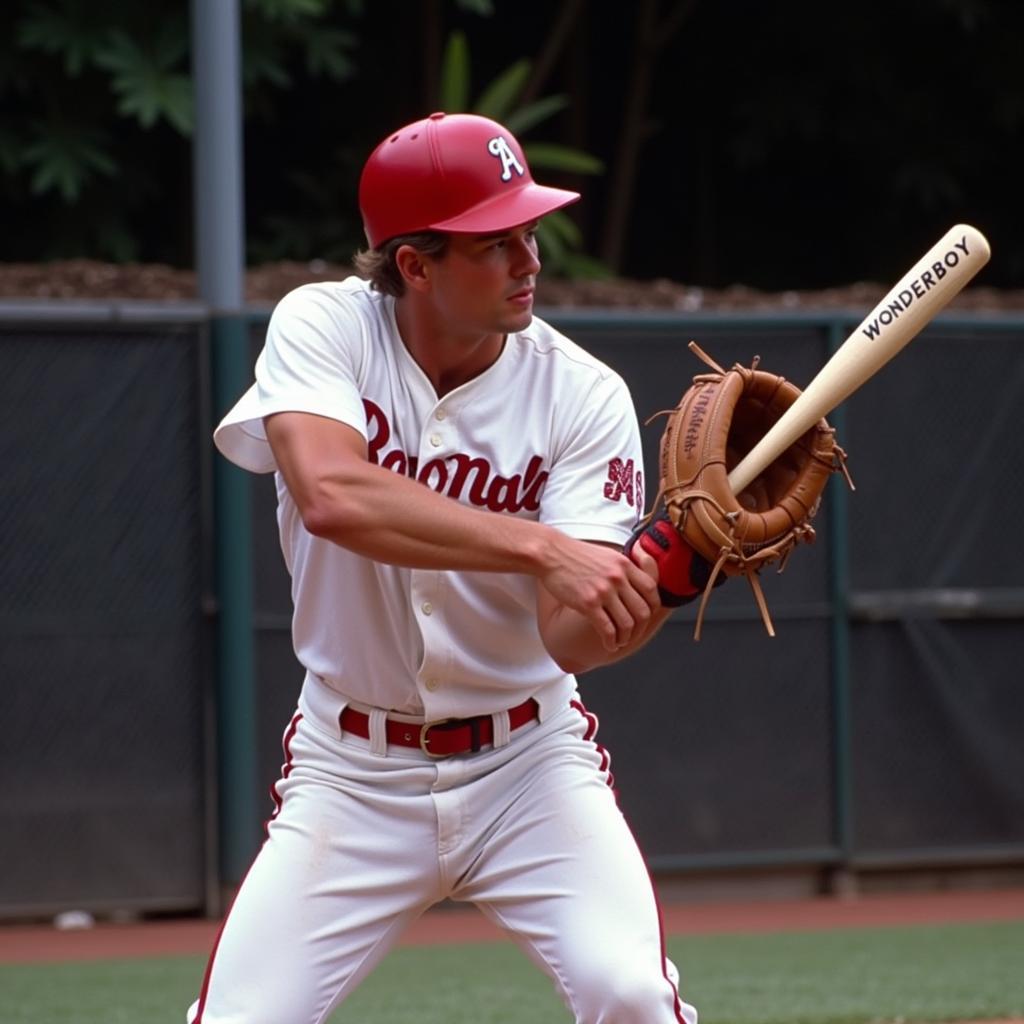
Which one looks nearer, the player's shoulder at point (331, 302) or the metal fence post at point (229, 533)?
the player's shoulder at point (331, 302)

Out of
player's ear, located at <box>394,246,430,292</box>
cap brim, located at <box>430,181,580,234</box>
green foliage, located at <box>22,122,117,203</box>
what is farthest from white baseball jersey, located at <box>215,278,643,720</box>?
green foliage, located at <box>22,122,117,203</box>

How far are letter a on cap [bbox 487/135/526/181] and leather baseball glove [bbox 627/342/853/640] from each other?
48cm

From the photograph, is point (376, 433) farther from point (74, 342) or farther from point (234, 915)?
point (74, 342)

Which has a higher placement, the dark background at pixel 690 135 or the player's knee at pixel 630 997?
the dark background at pixel 690 135

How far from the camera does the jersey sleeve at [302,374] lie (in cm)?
346

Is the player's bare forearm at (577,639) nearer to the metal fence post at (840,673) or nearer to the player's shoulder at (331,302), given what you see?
the player's shoulder at (331,302)

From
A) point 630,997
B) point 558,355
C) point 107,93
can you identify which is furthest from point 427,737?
point 107,93

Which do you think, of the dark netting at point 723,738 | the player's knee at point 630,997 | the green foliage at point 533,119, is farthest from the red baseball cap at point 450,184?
the green foliage at point 533,119

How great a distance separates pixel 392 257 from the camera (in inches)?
146

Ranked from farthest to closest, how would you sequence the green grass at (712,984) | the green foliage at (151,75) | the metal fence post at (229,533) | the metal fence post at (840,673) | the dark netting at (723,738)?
the green foliage at (151,75) → the metal fence post at (840,673) → the dark netting at (723,738) → the metal fence post at (229,533) → the green grass at (712,984)

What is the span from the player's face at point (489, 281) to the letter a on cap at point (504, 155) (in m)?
0.12

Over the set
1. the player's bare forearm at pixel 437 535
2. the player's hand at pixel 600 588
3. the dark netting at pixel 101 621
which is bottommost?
the dark netting at pixel 101 621

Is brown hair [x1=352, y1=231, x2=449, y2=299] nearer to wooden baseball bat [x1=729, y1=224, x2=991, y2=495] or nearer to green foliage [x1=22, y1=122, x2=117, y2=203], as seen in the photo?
wooden baseball bat [x1=729, y1=224, x2=991, y2=495]

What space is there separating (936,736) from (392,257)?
5188 mm
